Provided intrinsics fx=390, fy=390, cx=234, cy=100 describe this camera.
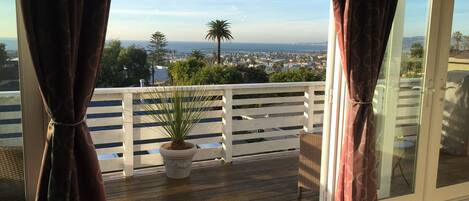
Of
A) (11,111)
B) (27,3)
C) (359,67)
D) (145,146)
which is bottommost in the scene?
(145,146)

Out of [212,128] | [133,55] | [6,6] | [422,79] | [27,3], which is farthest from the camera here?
[133,55]

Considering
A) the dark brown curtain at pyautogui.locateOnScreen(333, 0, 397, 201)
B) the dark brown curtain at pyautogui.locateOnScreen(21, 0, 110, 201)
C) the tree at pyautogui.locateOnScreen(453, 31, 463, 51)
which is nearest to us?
the dark brown curtain at pyautogui.locateOnScreen(21, 0, 110, 201)

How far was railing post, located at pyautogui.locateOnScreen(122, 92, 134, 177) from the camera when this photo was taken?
388cm

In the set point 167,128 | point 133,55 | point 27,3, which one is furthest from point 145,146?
point 27,3

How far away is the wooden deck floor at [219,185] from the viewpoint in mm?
3486

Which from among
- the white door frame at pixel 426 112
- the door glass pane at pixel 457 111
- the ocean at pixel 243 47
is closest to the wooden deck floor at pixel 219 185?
the white door frame at pixel 426 112

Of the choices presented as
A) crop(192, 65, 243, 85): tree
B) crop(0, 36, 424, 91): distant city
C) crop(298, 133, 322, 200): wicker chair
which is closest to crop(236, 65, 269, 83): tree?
crop(0, 36, 424, 91): distant city

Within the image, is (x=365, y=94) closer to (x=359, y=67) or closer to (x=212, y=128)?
(x=359, y=67)

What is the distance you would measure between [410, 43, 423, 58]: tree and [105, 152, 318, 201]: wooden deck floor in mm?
1489

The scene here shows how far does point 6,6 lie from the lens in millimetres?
1783

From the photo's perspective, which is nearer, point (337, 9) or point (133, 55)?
point (337, 9)

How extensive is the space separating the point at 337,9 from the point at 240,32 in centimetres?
392

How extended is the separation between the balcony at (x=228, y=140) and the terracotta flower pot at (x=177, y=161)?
0.31ft

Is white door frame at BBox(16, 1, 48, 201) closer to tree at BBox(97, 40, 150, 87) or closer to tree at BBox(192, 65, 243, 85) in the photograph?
tree at BBox(97, 40, 150, 87)
